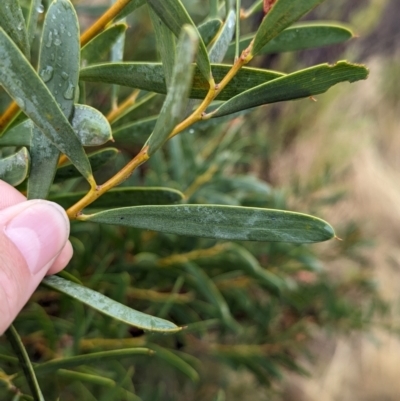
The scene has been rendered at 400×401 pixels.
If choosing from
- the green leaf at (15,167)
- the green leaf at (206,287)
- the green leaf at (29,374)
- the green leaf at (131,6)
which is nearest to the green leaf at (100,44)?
the green leaf at (131,6)

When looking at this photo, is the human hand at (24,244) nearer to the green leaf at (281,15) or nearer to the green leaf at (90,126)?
the green leaf at (90,126)

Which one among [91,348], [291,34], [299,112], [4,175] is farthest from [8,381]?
[299,112]

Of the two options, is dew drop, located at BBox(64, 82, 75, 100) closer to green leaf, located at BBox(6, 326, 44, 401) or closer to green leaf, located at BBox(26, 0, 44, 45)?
green leaf, located at BBox(26, 0, 44, 45)

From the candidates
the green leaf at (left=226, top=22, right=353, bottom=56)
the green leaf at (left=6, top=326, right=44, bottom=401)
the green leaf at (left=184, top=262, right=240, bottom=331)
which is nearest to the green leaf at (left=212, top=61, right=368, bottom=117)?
the green leaf at (left=226, top=22, right=353, bottom=56)

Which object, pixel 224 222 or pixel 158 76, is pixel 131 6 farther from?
pixel 224 222

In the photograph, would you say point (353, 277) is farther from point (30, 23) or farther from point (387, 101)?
point (387, 101)

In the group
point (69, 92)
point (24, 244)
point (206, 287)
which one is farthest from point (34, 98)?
point (206, 287)
